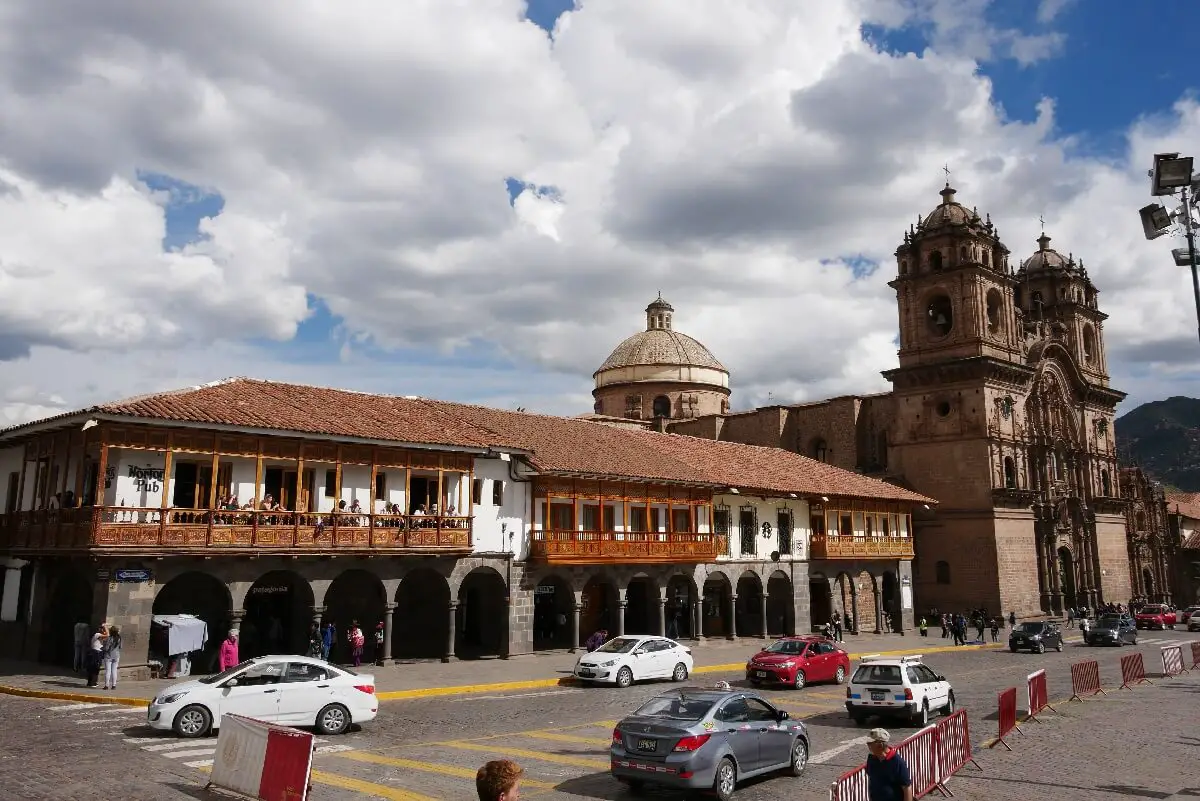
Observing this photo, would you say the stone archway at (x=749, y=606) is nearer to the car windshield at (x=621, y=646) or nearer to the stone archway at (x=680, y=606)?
the stone archway at (x=680, y=606)

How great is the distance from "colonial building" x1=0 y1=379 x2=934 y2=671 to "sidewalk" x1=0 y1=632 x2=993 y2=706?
41.2 inches

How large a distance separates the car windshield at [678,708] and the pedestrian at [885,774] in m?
3.91

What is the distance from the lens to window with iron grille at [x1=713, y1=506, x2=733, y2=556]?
38.3 meters

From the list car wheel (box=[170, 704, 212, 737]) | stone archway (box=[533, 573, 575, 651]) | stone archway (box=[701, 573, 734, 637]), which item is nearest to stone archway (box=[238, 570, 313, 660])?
stone archway (box=[533, 573, 575, 651])

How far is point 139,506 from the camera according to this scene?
23.1 meters

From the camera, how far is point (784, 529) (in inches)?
1634

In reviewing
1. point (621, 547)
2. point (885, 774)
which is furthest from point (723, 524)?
point (885, 774)

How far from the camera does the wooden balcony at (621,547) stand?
31.3 m

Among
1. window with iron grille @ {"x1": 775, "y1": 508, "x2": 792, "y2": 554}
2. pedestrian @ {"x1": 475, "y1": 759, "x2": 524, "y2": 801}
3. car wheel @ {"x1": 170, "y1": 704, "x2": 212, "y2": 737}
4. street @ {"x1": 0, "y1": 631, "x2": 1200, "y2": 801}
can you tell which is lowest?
street @ {"x1": 0, "y1": 631, "x2": 1200, "y2": 801}

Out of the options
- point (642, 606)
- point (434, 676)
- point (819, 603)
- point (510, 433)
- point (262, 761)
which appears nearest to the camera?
point (262, 761)

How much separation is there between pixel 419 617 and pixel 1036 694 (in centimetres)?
1972

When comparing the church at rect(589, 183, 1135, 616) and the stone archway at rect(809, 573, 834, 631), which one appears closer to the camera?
the stone archway at rect(809, 573, 834, 631)

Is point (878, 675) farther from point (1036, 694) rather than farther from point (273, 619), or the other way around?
point (273, 619)

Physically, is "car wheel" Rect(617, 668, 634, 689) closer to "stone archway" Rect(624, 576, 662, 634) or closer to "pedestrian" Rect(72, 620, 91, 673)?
"stone archway" Rect(624, 576, 662, 634)
